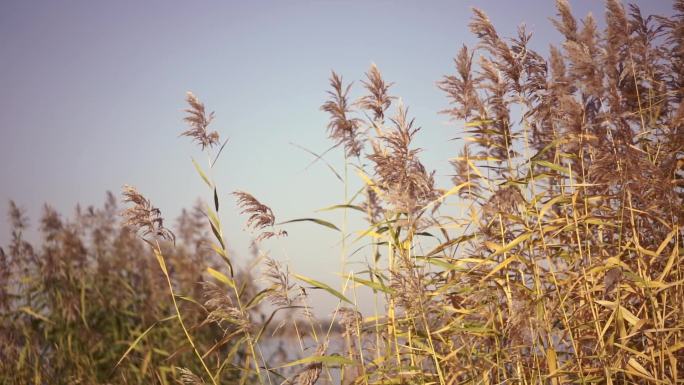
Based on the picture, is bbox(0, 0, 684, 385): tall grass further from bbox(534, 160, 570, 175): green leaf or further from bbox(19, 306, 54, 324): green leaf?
bbox(19, 306, 54, 324): green leaf

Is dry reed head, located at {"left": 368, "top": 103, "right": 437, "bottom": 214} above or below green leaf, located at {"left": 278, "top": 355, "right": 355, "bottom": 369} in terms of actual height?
above

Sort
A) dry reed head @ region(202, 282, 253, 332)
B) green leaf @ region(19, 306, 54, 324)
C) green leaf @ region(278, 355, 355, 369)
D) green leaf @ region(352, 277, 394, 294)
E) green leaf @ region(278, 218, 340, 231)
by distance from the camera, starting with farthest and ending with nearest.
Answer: green leaf @ region(19, 306, 54, 324), green leaf @ region(278, 218, 340, 231), green leaf @ region(352, 277, 394, 294), dry reed head @ region(202, 282, 253, 332), green leaf @ region(278, 355, 355, 369)

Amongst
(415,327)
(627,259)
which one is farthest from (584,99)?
(415,327)

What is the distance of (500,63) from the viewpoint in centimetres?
328

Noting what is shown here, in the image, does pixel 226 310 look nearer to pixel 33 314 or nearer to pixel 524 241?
pixel 524 241

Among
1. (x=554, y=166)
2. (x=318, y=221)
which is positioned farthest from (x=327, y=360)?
(x=554, y=166)

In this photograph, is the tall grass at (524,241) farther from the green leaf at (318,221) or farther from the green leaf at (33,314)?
the green leaf at (33,314)

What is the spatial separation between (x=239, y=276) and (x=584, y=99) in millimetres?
5440

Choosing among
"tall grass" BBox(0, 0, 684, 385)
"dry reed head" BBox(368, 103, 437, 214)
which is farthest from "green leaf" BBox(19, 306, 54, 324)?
"dry reed head" BBox(368, 103, 437, 214)

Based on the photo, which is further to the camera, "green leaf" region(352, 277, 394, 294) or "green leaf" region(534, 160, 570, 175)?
"green leaf" region(534, 160, 570, 175)

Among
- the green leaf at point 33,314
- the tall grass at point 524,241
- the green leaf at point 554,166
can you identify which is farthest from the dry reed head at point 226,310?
the green leaf at point 33,314

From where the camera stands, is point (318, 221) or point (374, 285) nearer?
point (374, 285)

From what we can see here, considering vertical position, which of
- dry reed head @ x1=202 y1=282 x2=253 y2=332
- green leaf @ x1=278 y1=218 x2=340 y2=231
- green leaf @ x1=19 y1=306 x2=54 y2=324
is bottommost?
dry reed head @ x1=202 y1=282 x2=253 y2=332

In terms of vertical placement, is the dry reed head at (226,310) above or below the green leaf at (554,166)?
below
